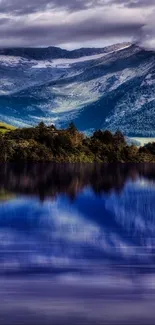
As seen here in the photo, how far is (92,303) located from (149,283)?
2.99 m

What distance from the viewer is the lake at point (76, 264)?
18344mm

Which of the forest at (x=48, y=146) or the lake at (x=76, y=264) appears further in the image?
the forest at (x=48, y=146)

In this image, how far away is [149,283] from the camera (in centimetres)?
2178

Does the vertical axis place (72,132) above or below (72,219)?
above

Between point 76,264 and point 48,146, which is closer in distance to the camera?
point 76,264

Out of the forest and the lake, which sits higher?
the forest

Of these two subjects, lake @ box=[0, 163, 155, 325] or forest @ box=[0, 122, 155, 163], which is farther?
forest @ box=[0, 122, 155, 163]

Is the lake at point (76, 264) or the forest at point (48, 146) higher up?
the forest at point (48, 146)

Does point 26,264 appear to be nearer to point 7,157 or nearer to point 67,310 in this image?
point 67,310

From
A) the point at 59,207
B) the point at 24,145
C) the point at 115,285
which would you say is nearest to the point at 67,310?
the point at 115,285

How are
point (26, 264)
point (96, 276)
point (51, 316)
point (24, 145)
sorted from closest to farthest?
1. point (51, 316)
2. point (96, 276)
3. point (26, 264)
4. point (24, 145)

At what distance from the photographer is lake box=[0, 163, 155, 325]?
60.2 feet

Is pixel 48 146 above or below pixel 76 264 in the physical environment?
above

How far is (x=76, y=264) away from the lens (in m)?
25.2
